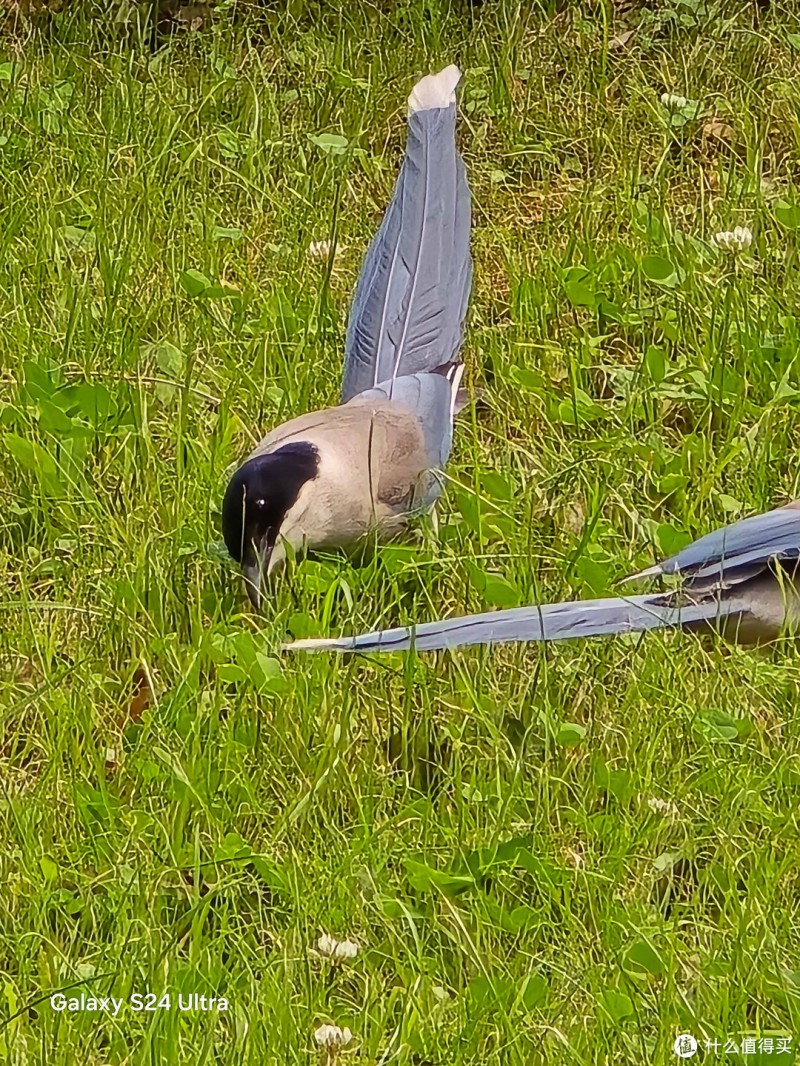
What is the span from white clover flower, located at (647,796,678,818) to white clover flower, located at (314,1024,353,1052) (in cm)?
72

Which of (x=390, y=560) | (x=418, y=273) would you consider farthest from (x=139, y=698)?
(x=418, y=273)

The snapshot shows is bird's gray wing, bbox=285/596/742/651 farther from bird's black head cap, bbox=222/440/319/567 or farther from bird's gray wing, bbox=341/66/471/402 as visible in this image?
bird's gray wing, bbox=341/66/471/402

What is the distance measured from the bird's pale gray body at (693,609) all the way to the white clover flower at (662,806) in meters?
0.44

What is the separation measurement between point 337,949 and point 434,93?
302 cm

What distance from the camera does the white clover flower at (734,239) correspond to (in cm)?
492

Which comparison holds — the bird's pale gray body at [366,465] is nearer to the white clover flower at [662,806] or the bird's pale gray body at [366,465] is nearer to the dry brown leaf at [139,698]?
the dry brown leaf at [139,698]

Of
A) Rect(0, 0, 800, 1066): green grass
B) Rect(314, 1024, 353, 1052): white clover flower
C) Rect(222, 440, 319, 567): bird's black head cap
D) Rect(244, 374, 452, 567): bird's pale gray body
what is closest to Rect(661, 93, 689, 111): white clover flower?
Rect(0, 0, 800, 1066): green grass

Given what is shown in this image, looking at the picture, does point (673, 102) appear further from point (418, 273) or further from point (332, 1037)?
point (332, 1037)

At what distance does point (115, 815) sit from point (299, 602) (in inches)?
29.5

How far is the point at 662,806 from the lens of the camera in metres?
2.99

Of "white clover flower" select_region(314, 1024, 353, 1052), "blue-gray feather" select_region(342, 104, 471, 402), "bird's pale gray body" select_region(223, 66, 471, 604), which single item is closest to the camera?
"white clover flower" select_region(314, 1024, 353, 1052)

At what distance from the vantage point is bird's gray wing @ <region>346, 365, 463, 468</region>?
4105 millimetres

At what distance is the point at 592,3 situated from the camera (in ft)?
20.4

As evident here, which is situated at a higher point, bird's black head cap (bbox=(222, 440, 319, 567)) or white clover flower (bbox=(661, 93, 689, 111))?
white clover flower (bbox=(661, 93, 689, 111))
